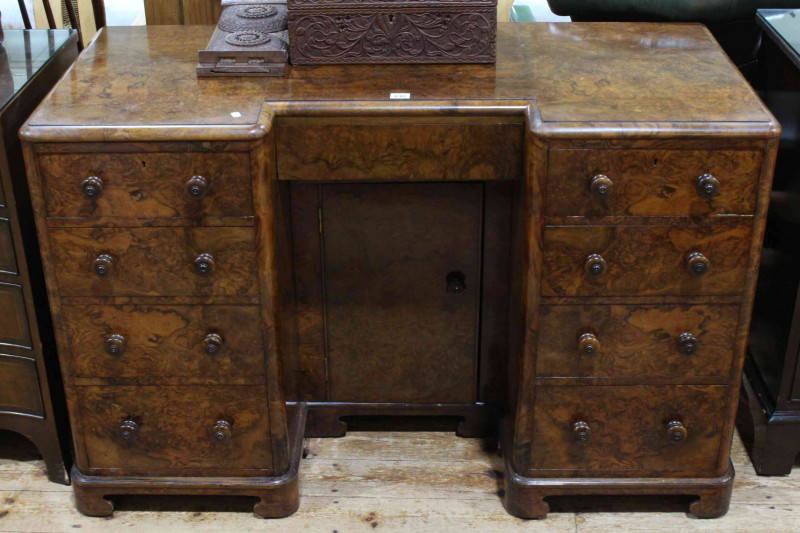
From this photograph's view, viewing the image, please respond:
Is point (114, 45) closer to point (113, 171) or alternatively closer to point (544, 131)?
point (113, 171)

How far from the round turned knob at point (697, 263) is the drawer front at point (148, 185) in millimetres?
877

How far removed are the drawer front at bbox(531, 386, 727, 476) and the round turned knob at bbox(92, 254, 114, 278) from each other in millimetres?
936

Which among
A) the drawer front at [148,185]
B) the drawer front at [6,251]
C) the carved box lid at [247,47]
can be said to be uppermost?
the carved box lid at [247,47]

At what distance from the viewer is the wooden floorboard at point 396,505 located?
235 centimetres

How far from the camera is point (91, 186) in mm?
1992

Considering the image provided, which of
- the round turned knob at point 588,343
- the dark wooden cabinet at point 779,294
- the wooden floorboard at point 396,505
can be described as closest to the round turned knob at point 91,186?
the wooden floorboard at point 396,505

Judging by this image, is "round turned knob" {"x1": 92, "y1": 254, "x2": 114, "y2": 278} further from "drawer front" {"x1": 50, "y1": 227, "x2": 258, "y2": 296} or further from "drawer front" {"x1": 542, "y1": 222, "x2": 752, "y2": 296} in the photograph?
"drawer front" {"x1": 542, "y1": 222, "x2": 752, "y2": 296}

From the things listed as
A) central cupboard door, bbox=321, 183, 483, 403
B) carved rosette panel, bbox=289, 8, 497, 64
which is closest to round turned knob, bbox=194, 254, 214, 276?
central cupboard door, bbox=321, 183, 483, 403

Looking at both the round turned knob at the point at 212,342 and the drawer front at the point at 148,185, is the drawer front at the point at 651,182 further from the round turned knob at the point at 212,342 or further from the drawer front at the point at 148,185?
the round turned knob at the point at 212,342

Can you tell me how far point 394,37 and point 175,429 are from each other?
0.98m

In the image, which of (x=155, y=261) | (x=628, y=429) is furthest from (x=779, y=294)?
(x=155, y=261)

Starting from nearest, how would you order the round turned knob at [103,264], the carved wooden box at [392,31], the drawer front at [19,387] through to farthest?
the round turned knob at [103,264], the carved wooden box at [392,31], the drawer front at [19,387]

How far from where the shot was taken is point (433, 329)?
2.48 m

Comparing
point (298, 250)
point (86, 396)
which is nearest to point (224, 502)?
point (86, 396)
